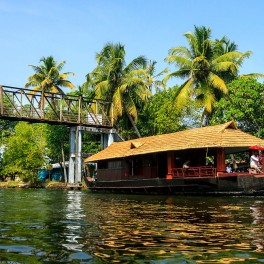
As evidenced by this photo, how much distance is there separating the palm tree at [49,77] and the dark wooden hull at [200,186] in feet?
79.9

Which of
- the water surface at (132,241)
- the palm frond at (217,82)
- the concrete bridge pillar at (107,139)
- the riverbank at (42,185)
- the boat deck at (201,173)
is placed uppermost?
the palm frond at (217,82)

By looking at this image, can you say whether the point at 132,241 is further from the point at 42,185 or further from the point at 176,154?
the point at 42,185

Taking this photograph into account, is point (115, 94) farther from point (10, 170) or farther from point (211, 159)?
point (10, 170)

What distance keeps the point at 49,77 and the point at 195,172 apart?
30.6m

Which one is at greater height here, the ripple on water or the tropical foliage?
the tropical foliage

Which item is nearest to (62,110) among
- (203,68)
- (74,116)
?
(74,116)

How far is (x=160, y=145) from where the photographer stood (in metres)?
23.9

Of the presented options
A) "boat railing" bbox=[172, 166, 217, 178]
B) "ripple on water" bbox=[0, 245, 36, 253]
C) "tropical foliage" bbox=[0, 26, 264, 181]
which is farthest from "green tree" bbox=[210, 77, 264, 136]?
"ripple on water" bbox=[0, 245, 36, 253]

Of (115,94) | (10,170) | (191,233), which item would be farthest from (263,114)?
(10,170)

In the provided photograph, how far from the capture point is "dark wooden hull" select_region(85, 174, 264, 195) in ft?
62.7

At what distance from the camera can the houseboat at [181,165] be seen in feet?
65.3

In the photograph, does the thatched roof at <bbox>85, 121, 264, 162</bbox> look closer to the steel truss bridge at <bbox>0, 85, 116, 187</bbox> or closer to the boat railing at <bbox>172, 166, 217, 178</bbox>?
the boat railing at <bbox>172, 166, 217, 178</bbox>

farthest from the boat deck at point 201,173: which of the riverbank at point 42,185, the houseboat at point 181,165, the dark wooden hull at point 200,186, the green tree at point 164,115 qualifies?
the riverbank at point 42,185

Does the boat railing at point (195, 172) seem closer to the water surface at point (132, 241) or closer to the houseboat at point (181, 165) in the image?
the houseboat at point (181, 165)
